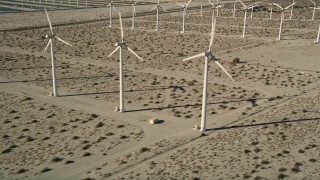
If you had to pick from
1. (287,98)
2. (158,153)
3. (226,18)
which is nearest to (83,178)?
(158,153)

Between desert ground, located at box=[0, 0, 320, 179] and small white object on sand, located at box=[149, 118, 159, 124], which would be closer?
desert ground, located at box=[0, 0, 320, 179]

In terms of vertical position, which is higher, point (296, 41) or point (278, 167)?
point (296, 41)

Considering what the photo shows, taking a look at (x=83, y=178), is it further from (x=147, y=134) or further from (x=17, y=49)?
(x=17, y=49)

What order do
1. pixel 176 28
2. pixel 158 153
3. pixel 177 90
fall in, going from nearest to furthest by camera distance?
pixel 158 153 → pixel 177 90 → pixel 176 28

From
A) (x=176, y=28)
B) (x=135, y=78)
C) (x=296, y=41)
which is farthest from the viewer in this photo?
(x=176, y=28)

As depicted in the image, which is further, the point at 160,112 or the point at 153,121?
the point at 160,112

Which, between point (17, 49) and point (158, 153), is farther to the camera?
point (17, 49)

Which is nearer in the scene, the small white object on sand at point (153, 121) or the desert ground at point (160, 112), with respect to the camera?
the desert ground at point (160, 112)
